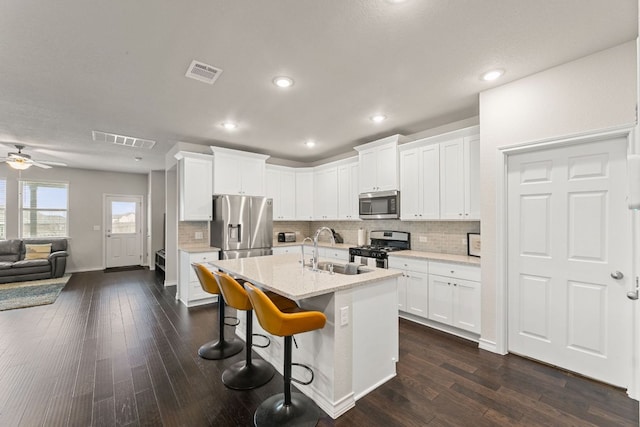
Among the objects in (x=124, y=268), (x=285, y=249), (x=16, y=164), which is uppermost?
(x=16, y=164)

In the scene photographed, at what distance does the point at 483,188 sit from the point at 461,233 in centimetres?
104

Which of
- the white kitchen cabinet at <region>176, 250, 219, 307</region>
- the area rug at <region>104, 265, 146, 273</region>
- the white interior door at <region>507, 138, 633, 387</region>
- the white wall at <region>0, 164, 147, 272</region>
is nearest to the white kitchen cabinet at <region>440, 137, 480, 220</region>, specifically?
the white interior door at <region>507, 138, 633, 387</region>

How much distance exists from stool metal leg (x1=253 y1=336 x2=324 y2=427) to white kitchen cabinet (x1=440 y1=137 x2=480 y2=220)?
108 inches

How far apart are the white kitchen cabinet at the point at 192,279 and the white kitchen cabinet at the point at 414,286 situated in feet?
9.89

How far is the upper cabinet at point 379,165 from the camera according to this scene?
14.2ft

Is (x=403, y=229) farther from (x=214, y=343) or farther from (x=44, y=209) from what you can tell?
(x=44, y=209)

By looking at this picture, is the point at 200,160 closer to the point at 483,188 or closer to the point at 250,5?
the point at 250,5

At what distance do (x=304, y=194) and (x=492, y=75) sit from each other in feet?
13.4

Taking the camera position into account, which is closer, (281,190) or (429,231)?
(429,231)

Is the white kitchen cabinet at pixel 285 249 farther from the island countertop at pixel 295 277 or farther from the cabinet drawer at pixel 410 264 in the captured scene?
the island countertop at pixel 295 277

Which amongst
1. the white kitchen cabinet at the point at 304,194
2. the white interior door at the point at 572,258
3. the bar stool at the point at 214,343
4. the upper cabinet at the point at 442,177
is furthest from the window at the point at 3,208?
the white interior door at the point at 572,258

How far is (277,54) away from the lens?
2355 millimetres

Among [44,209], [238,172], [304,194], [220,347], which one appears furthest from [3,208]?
[220,347]

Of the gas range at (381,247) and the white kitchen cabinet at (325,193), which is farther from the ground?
the white kitchen cabinet at (325,193)
